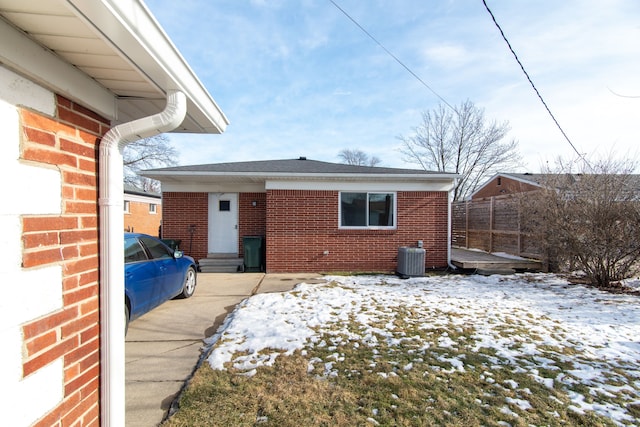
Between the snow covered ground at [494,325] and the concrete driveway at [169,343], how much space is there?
32cm

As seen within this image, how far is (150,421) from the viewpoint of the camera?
8.48 ft

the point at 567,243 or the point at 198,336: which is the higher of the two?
the point at 567,243

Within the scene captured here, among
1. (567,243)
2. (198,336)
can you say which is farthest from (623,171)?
(198,336)

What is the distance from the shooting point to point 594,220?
23.7 ft

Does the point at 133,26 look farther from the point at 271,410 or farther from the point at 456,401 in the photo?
the point at 456,401

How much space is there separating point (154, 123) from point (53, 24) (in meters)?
0.63

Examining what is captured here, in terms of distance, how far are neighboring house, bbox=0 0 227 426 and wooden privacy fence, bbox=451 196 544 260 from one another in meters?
10.6

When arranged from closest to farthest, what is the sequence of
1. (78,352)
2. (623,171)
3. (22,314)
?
(22,314) < (78,352) < (623,171)

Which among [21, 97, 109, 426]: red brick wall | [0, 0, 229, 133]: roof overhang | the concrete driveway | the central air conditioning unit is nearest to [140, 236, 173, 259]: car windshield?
the concrete driveway

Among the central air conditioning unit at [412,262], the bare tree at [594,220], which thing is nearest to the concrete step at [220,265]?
the central air conditioning unit at [412,262]

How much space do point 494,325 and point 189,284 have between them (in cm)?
567

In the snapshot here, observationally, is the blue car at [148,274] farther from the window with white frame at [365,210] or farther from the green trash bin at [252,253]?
the window with white frame at [365,210]

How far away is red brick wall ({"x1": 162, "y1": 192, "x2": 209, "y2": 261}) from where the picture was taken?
9.77 metres

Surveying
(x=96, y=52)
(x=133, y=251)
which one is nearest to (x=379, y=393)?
(x=96, y=52)
